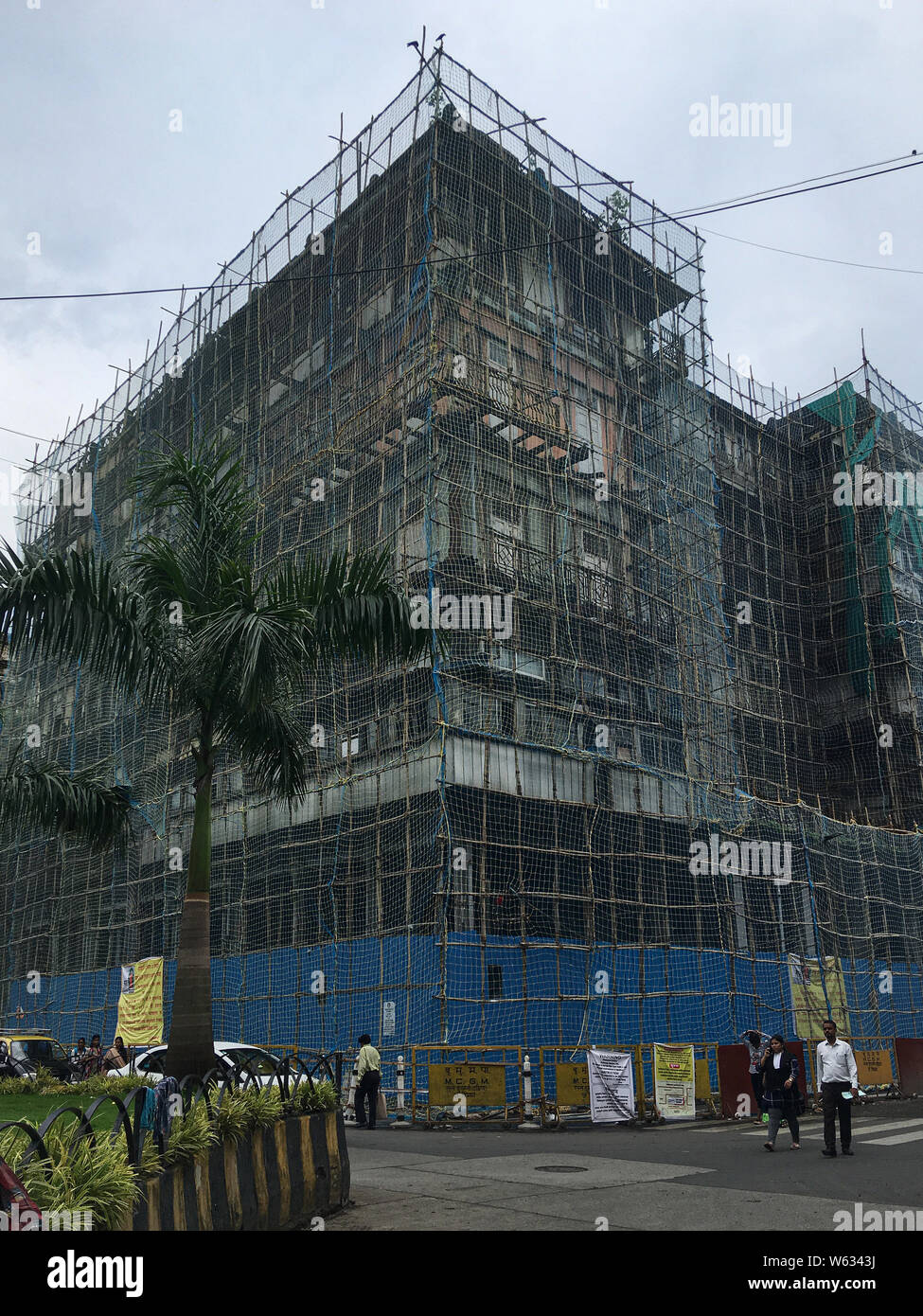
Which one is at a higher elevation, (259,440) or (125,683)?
(259,440)

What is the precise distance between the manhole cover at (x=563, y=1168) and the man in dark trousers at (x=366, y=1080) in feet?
18.5

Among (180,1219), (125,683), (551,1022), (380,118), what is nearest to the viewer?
(180,1219)

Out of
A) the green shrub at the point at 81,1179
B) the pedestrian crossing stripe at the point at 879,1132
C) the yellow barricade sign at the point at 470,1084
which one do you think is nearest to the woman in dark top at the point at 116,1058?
the yellow barricade sign at the point at 470,1084

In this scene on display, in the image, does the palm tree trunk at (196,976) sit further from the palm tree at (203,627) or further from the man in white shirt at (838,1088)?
the man in white shirt at (838,1088)

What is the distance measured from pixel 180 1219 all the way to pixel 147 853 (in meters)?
23.9

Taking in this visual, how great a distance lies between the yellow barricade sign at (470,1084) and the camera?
1762 cm

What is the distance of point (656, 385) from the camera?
30.1 meters

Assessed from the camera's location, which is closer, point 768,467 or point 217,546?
point 217,546

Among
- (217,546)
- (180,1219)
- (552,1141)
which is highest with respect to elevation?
(217,546)

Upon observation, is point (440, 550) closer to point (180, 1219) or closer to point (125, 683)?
point (125, 683)

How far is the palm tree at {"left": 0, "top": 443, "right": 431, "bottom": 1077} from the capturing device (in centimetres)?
1184

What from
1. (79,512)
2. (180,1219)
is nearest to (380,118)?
(79,512)

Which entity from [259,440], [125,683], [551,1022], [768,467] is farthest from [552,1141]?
[768,467]
